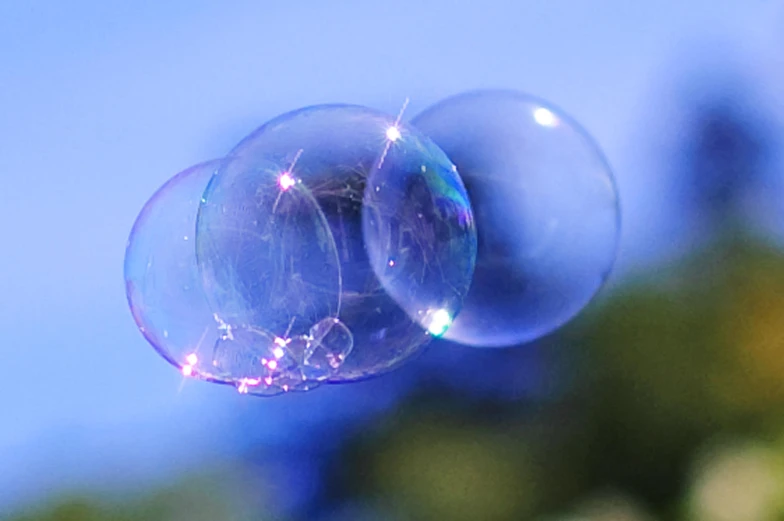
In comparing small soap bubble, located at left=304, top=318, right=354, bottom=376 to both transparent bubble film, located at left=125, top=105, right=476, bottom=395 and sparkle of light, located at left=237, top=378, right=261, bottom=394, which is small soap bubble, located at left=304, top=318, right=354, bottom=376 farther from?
sparkle of light, located at left=237, top=378, right=261, bottom=394

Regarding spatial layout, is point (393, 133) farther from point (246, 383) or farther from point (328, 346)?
point (246, 383)

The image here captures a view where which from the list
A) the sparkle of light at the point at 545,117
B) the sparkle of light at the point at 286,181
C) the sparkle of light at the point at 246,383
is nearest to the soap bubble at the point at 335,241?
the sparkle of light at the point at 286,181

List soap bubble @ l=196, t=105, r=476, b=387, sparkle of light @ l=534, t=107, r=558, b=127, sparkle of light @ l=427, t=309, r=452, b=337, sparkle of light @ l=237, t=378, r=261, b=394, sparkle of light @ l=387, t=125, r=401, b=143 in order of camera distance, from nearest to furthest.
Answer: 1. soap bubble @ l=196, t=105, r=476, b=387
2. sparkle of light @ l=387, t=125, r=401, b=143
3. sparkle of light @ l=427, t=309, r=452, b=337
4. sparkle of light @ l=237, t=378, r=261, b=394
5. sparkle of light @ l=534, t=107, r=558, b=127

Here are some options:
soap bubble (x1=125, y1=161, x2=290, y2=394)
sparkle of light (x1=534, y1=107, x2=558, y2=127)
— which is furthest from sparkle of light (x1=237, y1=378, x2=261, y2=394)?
sparkle of light (x1=534, y1=107, x2=558, y2=127)

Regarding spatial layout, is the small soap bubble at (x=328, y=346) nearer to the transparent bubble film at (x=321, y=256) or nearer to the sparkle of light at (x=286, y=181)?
the transparent bubble film at (x=321, y=256)

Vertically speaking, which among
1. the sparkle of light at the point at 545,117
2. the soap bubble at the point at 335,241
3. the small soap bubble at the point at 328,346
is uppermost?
the sparkle of light at the point at 545,117

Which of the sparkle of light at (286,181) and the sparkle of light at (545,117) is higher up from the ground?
the sparkle of light at (545,117)

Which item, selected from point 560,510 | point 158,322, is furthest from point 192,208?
point 560,510

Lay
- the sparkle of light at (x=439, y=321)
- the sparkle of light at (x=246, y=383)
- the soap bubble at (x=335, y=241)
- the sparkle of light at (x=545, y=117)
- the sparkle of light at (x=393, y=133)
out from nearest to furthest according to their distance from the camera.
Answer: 1. the soap bubble at (x=335, y=241)
2. the sparkle of light at (x=393, y=133)
3. the sparkle of light at (x=439, y=321)
4. the sparkle of light at (x=246, y=383)
5. the sparkle of light at (x=545, y=117)
